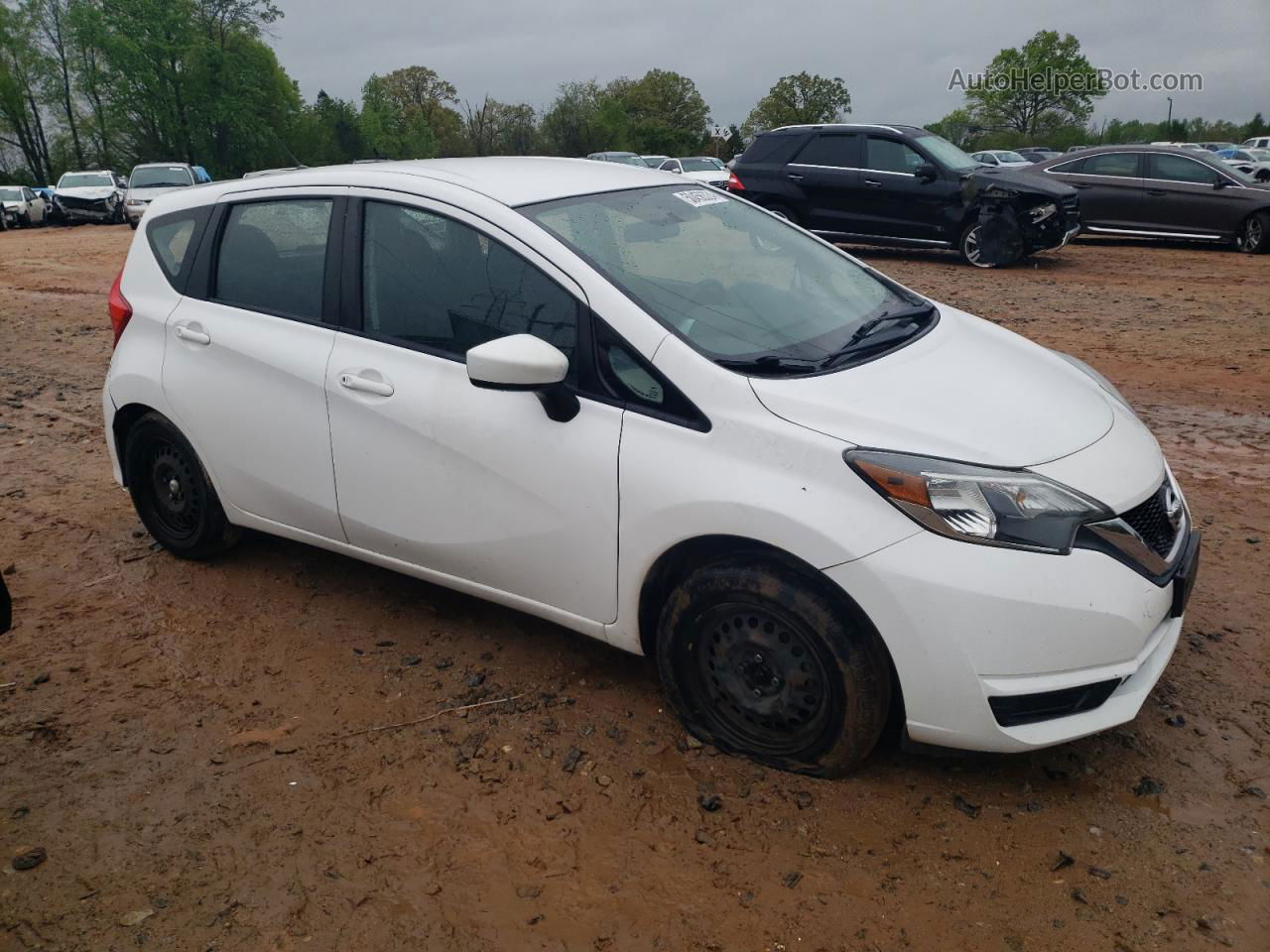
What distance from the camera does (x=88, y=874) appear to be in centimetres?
281

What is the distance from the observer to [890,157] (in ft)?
45.0

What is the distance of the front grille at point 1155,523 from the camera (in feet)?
9.55

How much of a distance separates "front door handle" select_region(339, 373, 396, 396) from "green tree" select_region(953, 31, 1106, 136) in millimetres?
78669

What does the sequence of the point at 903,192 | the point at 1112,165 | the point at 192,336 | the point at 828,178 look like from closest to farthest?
1. the point at 192,336
2. the point at 903,192
3. the point at 828,178
4. the point at 1112,165

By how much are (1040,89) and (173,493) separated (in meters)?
83.3

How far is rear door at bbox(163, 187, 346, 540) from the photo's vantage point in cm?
387

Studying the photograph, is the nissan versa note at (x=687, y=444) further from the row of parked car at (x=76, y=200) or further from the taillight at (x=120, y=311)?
the row of parked car at (x=76, y=200)

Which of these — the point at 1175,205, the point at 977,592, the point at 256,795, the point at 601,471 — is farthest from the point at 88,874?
the point at 1175,205

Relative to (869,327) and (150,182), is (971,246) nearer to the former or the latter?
(869,327)

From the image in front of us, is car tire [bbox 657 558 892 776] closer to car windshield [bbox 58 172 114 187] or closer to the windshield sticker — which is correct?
the windshield sticker

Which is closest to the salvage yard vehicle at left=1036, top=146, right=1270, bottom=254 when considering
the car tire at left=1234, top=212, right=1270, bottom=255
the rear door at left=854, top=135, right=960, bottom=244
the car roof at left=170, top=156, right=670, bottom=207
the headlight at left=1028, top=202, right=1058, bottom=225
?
the car tire at left=1234, top=212, right=1270, bottom=255

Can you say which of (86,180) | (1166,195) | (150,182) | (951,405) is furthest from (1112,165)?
(86,180)

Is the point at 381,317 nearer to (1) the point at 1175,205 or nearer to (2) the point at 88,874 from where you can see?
Result: (2) the point at 88,874

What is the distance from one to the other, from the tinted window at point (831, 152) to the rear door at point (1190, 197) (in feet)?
14.9
